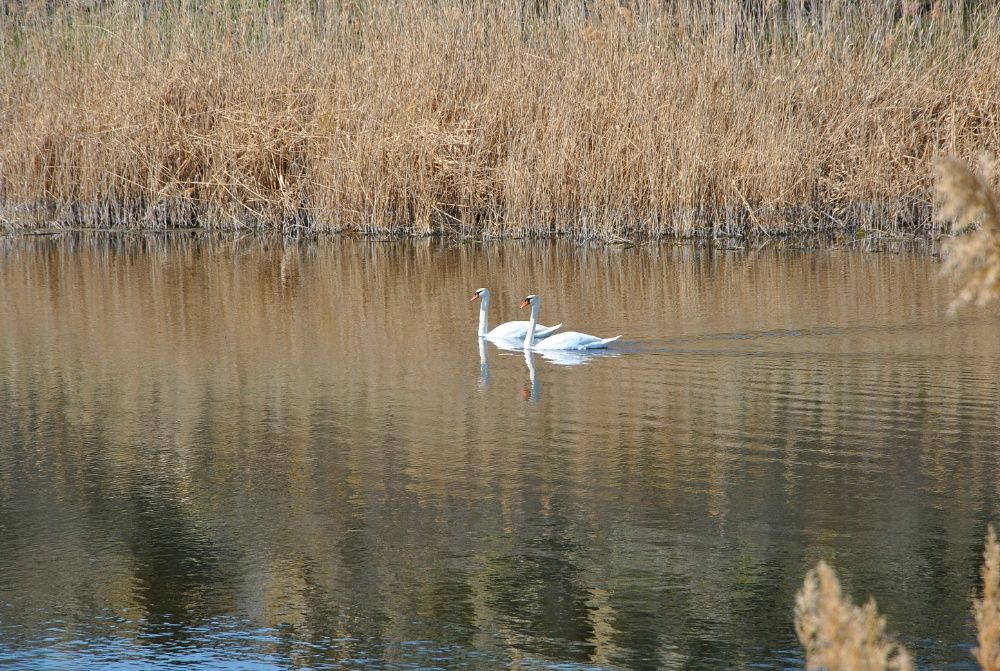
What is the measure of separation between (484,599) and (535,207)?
974 cm

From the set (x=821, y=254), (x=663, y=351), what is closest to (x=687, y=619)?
(x=663, y=351)

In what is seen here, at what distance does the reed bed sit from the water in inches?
130

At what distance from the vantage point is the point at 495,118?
14.0m

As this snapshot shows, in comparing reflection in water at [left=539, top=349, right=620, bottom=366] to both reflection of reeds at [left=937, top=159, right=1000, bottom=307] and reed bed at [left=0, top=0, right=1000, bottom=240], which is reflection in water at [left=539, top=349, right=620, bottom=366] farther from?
reflection of reeds at [left=937, top=159, right=1000, bottom=307]

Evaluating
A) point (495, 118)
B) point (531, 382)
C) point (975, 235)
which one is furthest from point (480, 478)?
point (495, 118)

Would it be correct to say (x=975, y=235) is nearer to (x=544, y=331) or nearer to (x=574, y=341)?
(x=574, y=341)

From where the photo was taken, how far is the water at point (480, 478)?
13.7ft

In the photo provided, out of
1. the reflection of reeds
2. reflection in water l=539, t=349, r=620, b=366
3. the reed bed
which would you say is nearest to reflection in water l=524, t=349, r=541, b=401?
reflection in water l=539, t=349, r=620, b=366

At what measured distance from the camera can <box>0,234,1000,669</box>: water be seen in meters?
4.18

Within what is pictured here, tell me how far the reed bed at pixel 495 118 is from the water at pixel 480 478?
3314mm

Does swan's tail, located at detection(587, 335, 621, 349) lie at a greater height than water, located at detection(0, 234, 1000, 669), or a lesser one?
greater

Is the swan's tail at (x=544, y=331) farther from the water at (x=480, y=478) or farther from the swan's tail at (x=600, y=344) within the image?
the swan's tail at (x=600, y=344)

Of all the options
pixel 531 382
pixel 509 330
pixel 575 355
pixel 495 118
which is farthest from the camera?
pixel 495 118

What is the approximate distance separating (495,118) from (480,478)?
8.77m
